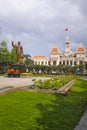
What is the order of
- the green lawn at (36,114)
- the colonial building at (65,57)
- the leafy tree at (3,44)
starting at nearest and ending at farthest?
the green lawn at (36,114) < the leafy tree at (3,44) < the colonial building at (65,57)

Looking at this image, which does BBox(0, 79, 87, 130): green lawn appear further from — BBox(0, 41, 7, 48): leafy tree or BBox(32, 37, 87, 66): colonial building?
BBox(32, 37, 87, 66): colonial building

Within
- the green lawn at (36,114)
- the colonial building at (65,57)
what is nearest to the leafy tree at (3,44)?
the green lawn at (36,114)

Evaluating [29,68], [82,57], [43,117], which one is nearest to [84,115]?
[43,117]

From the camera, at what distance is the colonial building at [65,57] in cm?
13900

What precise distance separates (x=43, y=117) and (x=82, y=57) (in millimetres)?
132655

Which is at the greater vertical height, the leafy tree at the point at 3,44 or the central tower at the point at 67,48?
the central tower at the point at 67,48

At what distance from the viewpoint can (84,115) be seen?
7.77 meters

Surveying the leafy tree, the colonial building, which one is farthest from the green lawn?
the colonial building

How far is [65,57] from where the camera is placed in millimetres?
142000

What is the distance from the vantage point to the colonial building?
139000mm

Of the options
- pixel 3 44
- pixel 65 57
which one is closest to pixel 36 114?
pixel 3 44

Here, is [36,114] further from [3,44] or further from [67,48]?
[67,48]

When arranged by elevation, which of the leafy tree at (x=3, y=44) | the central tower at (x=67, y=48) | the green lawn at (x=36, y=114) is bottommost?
the green lawn at (x=36, y=114)

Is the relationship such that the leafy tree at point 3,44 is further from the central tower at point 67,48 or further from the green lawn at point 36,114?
the central tower at point 67,48
